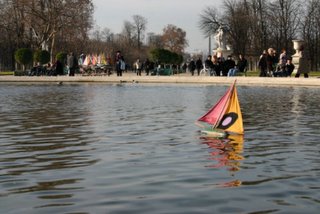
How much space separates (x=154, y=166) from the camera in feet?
26.6

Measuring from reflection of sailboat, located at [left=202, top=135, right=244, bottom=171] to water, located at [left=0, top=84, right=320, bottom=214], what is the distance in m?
0.01

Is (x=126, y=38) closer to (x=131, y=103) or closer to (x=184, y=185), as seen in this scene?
(x=131, y=103)

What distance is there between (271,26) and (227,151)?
6889 cm

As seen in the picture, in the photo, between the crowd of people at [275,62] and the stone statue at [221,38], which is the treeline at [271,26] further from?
the crowd of people at [275,62]

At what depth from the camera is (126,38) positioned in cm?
12700

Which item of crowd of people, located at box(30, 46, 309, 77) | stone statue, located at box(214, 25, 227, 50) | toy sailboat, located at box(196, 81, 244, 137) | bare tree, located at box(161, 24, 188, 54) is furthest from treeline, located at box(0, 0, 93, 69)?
bare tree, located at box(161, 24, 188, 54)

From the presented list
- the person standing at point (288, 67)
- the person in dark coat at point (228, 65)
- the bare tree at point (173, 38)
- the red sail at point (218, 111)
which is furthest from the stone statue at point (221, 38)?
the bare tree at point (173, 38)

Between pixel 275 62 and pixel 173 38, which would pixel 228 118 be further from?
pixel 173 38

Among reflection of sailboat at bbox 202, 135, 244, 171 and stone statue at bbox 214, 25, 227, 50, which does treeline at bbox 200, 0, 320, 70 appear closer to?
stone statue at bbox 214, 25, 227, 50

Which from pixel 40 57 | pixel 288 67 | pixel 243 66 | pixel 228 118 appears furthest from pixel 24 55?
pixel 228 118

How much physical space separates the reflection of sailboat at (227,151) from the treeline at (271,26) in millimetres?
62486

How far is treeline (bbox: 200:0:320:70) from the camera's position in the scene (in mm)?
73625

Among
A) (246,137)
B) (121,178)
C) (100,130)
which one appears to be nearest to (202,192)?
(121,178)

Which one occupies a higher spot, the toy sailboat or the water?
the toy sailboat
